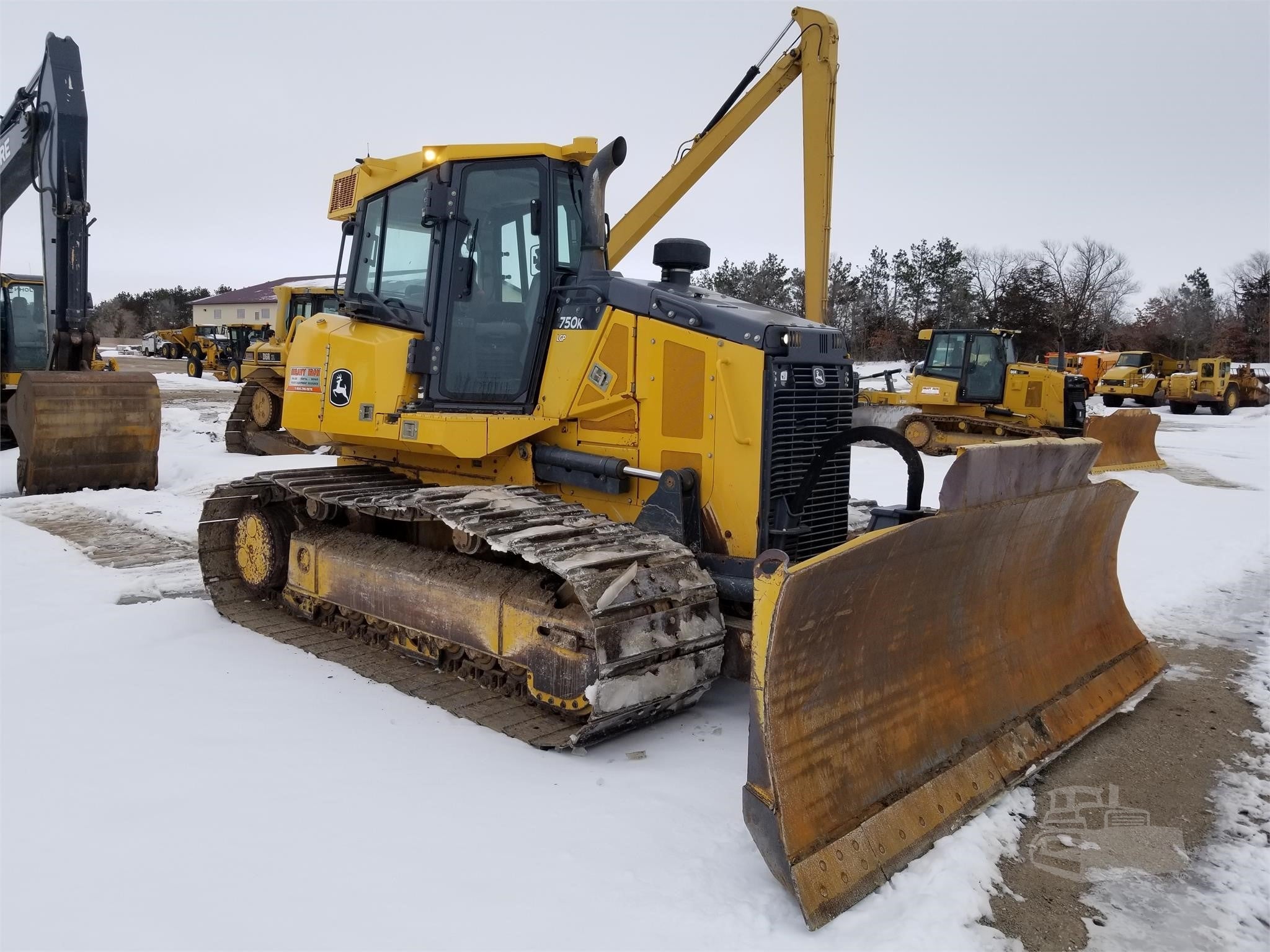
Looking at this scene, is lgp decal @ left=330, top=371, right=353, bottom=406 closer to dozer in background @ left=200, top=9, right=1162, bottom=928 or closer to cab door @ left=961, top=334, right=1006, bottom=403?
dozer in background @ left=200, top=9, right=1162, bottom=928

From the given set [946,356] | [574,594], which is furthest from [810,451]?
[946,356]

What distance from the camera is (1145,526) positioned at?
9.92 metres

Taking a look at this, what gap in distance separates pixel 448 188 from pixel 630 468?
1953 mm

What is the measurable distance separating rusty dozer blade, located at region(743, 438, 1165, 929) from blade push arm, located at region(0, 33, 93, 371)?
10.5 metres

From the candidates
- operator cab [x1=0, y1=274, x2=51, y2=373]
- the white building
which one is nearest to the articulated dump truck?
operator cab [x1=0, y1=274, x2=51, y2=373]

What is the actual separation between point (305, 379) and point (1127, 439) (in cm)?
1433

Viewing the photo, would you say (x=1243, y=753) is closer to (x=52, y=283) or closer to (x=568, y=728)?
(x=568, y=728)

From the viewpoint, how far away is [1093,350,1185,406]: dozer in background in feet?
111

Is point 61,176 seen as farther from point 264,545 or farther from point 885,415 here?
point 885,415

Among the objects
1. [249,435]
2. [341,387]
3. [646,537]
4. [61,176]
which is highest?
[61,176]

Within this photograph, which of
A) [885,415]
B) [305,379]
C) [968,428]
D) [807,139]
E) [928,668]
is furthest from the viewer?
[968,428]

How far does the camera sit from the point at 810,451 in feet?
15.7

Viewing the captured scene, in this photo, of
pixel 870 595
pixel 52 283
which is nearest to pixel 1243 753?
pixel 870 595

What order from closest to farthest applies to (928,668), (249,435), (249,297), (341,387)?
(928,668) < (341,387) < (249,435) < (249,297)
